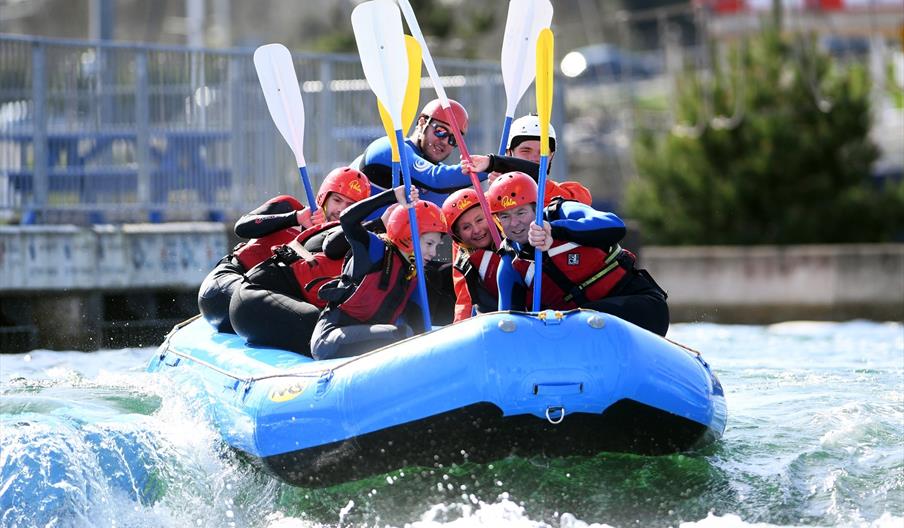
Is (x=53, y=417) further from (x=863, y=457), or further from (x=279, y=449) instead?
(x=863, y=457)

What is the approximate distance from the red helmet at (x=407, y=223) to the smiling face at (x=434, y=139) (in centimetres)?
168

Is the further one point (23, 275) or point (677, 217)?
point (677, 217)

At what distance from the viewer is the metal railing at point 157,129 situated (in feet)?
39.2

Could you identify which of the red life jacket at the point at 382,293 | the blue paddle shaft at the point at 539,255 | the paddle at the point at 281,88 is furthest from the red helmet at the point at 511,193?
the paddle at the point at 281,88

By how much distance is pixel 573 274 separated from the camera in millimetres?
7027

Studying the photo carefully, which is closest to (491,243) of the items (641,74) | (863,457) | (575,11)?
(863,457)

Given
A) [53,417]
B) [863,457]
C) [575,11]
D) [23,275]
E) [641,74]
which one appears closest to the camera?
[863,457]

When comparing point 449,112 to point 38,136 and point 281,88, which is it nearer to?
point 281,88

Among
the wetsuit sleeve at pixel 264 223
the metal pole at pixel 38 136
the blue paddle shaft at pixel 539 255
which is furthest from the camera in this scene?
the metal pole at pixel 38 136

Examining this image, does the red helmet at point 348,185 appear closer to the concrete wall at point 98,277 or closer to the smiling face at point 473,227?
the smiling face at point 473,227

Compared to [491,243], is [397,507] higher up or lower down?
lower down

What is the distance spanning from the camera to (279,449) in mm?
6477

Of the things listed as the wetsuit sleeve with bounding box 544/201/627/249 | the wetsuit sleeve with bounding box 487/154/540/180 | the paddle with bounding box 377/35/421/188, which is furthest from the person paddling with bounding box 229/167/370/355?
the wetsuit sleeve with bounding box 544/201/627/249

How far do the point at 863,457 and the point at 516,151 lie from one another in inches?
101
